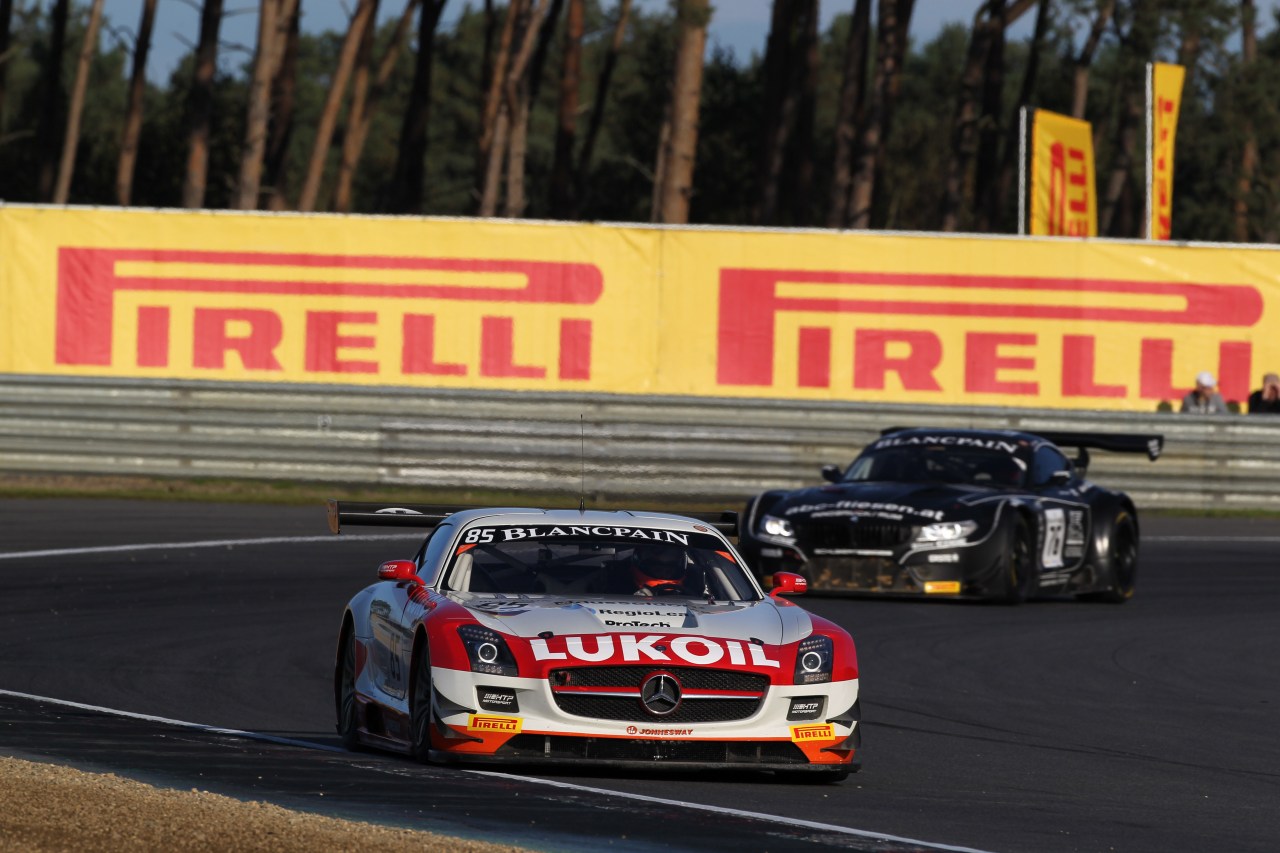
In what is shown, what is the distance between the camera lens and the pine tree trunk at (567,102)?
56406mm

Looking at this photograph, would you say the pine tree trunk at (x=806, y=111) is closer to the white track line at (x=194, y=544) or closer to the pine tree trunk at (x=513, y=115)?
the pine tree trunk at (x=513, y=115)

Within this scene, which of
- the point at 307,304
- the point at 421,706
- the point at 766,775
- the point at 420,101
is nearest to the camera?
the point at 421,706

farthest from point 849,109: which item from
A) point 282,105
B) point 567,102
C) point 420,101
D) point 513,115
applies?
point 282,105

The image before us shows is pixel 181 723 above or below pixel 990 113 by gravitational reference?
below

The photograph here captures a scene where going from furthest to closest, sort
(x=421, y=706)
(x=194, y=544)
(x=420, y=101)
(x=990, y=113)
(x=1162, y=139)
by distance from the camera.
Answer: (x=990, y=113) < (x=420, y=101) < (x=1162, y=139) < (x=194, y=544) < (x=421, y=706)

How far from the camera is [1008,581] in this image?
17.0 metres

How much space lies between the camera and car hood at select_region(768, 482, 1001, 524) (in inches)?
664

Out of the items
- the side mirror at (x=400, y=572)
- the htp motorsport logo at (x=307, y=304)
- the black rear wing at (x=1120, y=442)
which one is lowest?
the side mirror at (x=400, y=572)

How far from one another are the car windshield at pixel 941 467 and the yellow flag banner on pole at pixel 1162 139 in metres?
16.0

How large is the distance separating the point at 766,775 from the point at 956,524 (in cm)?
768

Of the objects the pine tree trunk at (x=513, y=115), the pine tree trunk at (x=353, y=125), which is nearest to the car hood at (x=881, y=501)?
the pine tree trunk at (x=513, y=115)

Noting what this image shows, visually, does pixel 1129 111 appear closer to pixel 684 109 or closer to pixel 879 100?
pixel 879 100

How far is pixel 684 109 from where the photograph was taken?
121ft

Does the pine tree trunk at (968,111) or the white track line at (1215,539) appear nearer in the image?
the white track line at (1215,539)
